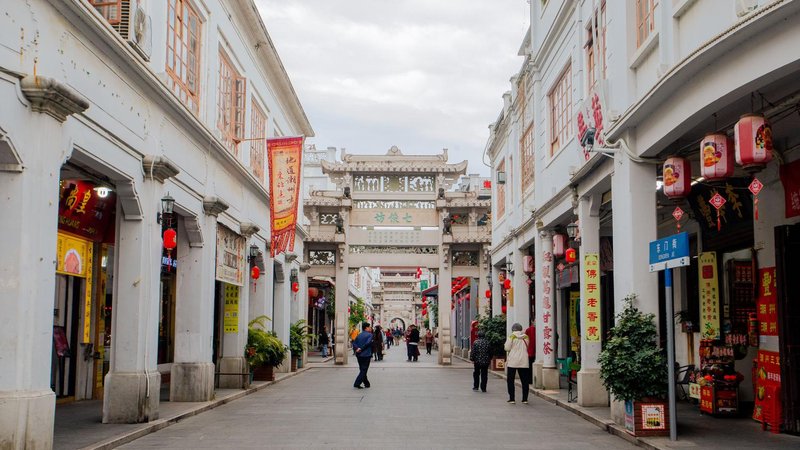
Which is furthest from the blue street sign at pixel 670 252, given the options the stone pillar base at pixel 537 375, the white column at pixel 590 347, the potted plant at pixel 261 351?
the potted plant at pixel 261 351

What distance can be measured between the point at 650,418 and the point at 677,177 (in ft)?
10.9

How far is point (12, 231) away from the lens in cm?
890

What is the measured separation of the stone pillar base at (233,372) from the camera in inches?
802

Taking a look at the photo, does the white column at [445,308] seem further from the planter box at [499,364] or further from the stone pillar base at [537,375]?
the stone pillar base at [537,375]

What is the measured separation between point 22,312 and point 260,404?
892cm

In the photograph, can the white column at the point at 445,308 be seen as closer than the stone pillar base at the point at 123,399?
No

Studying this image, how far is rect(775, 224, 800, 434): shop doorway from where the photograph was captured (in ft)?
38.2

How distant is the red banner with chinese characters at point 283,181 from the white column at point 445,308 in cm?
1464

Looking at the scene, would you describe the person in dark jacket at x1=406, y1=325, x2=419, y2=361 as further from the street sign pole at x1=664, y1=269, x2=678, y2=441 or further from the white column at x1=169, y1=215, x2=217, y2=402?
the street sign pole at x1=664, y1=269, x2=678, y2=441

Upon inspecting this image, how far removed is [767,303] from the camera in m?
13.0

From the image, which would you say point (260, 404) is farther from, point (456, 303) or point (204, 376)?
point (456, 303)

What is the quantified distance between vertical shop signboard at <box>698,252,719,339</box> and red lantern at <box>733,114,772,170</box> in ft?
23.2

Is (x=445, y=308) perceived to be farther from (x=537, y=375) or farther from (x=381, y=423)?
(x=381, y=423)

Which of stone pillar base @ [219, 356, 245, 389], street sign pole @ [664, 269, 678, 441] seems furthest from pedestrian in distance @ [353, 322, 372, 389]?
street sign pole @ [664, 269, 678, 441]
